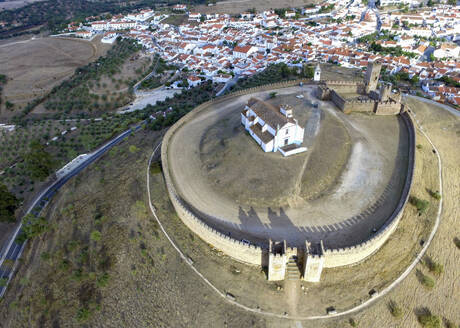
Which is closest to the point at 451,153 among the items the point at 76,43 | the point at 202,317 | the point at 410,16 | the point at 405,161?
the point at 405,161

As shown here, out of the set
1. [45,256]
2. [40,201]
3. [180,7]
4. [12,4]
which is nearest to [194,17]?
[180,7]

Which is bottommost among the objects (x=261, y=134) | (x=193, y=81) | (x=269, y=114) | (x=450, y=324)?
(x=450, y=324)

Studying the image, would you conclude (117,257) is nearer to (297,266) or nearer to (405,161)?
(297,266)

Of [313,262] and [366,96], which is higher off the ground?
[366,96]

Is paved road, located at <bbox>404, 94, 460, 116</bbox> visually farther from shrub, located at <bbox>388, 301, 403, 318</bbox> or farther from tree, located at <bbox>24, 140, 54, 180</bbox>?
tree, located at <bbox>24, 140, 54, 180</bbox>

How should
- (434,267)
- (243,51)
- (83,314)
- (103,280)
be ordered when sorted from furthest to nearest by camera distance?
(243,51), (103,280), (434,267), (83,314)

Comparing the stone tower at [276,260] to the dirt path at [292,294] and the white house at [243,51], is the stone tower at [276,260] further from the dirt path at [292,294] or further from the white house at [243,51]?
the white house at [243,51]

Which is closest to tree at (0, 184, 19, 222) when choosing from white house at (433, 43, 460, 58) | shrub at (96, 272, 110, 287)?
shrub at (96, 272, 110, 287)

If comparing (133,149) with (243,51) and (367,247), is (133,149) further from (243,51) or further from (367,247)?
(243,51)
